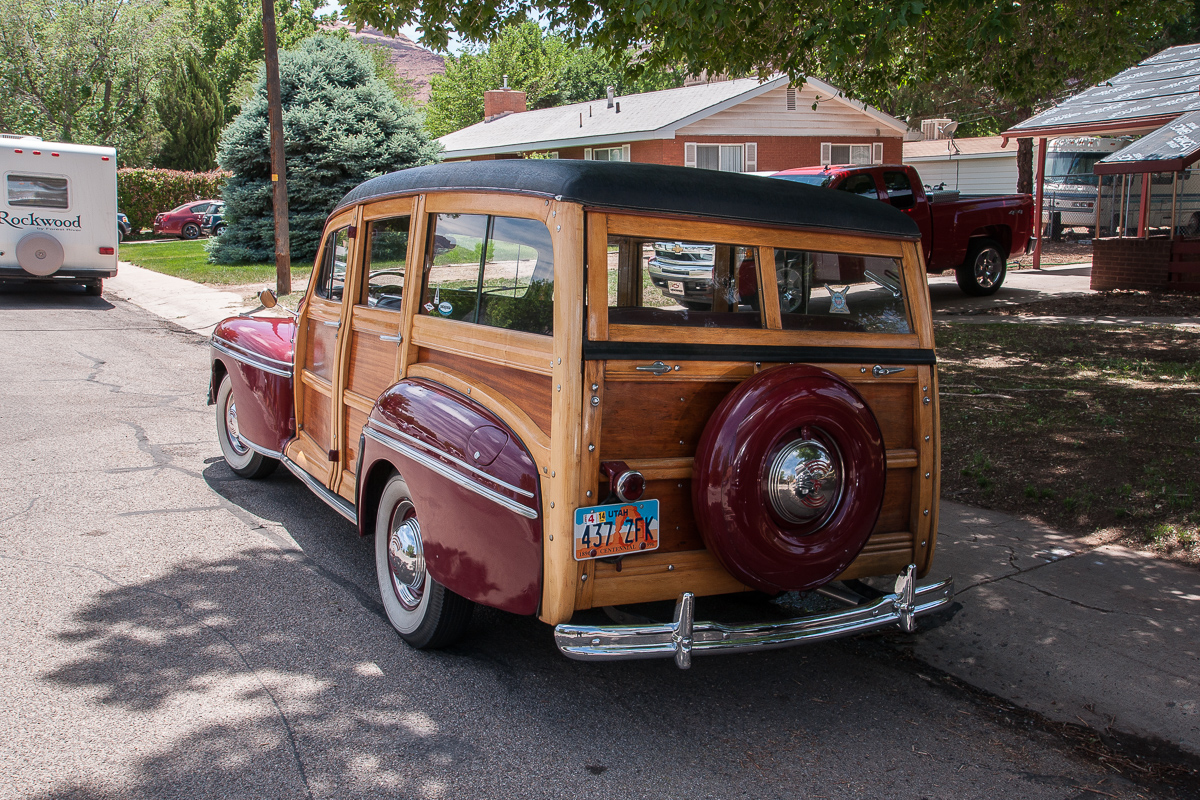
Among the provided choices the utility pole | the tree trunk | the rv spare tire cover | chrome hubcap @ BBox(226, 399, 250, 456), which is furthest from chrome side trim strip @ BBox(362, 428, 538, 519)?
the tree trunk

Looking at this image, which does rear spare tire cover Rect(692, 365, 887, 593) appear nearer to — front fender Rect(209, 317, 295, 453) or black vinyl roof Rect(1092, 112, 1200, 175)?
front fender Rect(209, 317, 295, 453)

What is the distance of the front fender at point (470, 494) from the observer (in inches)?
128

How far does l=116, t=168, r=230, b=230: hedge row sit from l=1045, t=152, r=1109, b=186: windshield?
2866 cm

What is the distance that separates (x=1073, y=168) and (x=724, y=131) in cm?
1005

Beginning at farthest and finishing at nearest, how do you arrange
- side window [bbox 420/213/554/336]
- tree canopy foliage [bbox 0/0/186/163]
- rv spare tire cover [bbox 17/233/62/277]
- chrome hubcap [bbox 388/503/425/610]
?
tree canopy foliage [bbox 0/0/186/163], rv spare tire cover [bbox 17/233/62/277], chrome hubcap [bbox 388/503/425/610], side window [bbox 420/213/554/336]

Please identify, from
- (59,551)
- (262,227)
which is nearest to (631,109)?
(262,227)

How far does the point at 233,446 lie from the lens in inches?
255

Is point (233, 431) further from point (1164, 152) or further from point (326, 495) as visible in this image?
point (1164, 152)

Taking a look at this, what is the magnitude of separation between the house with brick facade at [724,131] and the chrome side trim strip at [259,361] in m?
22.7

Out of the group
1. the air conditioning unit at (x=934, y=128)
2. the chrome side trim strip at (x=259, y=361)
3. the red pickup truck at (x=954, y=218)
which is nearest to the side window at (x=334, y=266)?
the chrome side trim strip at (x=259, y=361)

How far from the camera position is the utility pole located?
1562 cm

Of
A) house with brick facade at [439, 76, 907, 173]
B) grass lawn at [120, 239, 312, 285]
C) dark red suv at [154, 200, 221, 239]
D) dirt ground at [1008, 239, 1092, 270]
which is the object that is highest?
house with brick facade at [439, 76, 907, 173]

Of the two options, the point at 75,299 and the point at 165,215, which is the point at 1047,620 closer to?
the point at 75,299

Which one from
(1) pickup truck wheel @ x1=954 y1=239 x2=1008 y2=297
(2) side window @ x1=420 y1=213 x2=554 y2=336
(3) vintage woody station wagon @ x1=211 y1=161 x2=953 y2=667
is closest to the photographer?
(3) vintage woody station wagon @ x1=211 y1=161 x2=953 y2=667
